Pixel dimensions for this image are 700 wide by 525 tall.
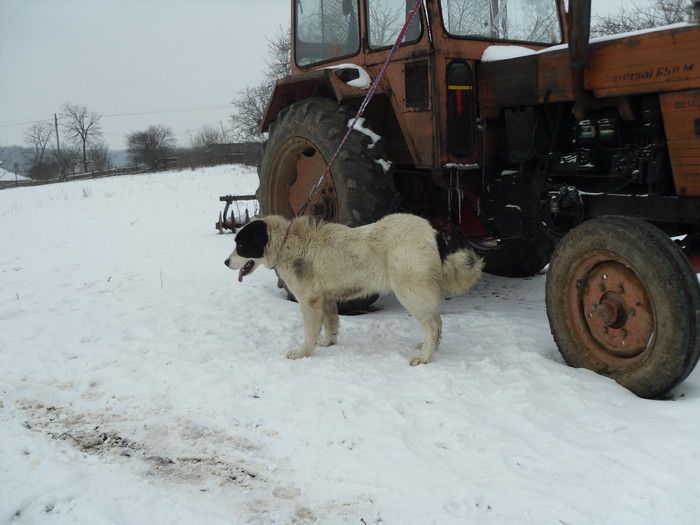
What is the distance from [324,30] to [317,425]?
4.13 m

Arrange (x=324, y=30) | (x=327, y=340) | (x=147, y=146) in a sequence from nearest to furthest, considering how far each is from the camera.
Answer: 1. (x=327, y=340)
2. (x=324, y=30)
3. (x=147, y=146)

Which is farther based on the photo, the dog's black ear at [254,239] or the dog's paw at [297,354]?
the dog's black ear at [254,239]

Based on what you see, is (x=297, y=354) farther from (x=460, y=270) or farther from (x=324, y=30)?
(x=324, y=30)

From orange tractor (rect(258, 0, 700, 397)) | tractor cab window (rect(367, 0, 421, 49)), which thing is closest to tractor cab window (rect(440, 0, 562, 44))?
orange tractor (rect(258, 0, 700, 397))

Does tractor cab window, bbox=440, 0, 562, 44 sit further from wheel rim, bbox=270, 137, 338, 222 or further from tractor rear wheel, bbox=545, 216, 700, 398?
tractor rear wheel, bbox=545, 216, 700, 398

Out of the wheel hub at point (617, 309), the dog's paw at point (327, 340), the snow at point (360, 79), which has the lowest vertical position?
the dog's paw at point (327, 340)

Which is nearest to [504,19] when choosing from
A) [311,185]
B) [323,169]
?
[323,169]

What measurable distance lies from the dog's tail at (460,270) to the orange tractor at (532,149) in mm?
516

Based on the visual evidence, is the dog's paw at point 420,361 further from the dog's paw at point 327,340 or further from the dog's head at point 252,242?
the dog's head at point 252,242

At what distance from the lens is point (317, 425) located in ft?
9.47

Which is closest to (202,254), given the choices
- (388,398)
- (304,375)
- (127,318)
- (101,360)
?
(127,318)

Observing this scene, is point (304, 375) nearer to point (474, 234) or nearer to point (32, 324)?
point (474, 234)

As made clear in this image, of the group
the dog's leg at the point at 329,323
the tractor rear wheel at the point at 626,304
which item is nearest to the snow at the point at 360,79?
the dog's leg at the point at 329,323

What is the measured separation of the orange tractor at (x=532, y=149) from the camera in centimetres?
299
